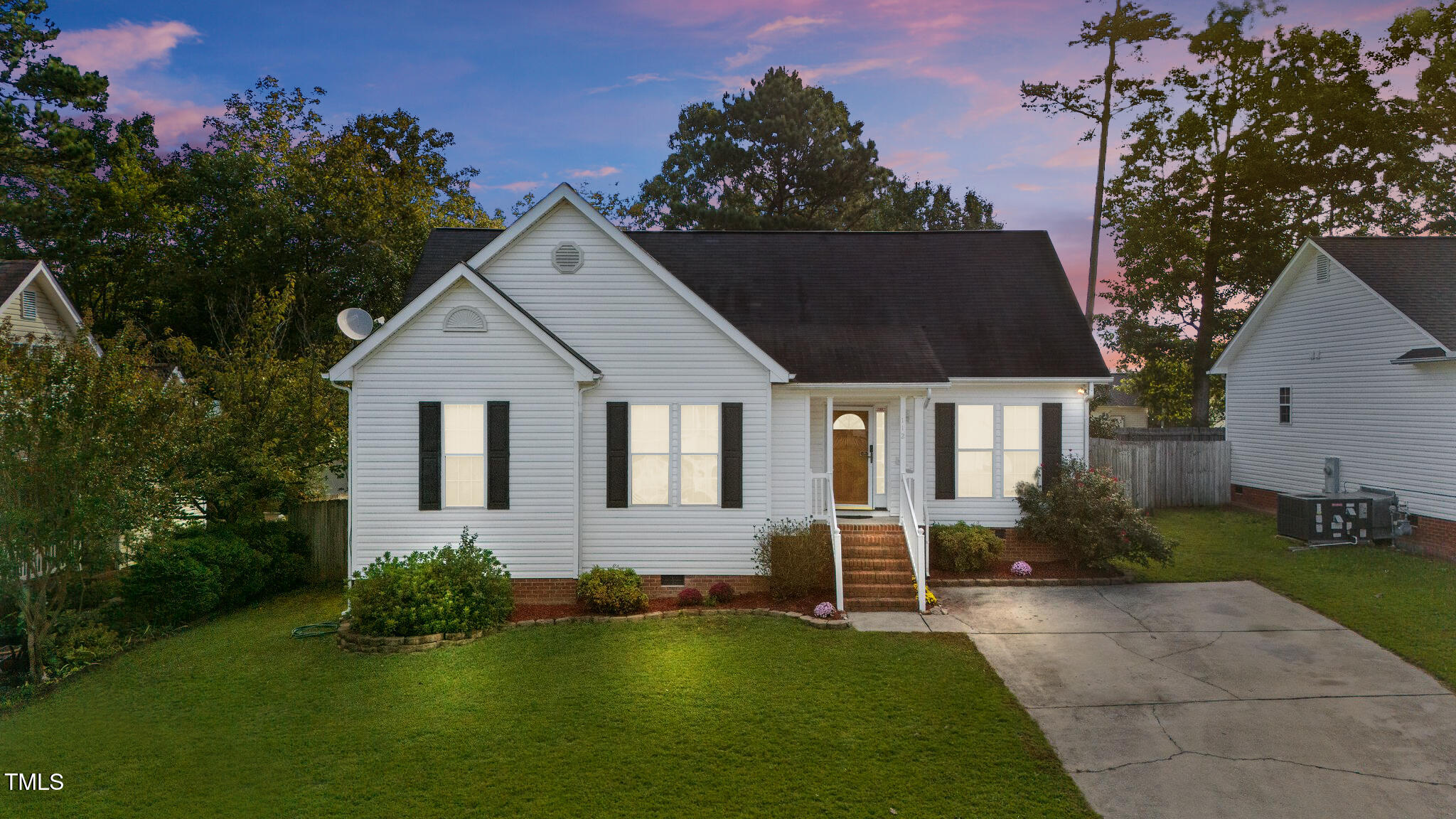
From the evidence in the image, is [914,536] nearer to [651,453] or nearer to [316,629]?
[651,453]

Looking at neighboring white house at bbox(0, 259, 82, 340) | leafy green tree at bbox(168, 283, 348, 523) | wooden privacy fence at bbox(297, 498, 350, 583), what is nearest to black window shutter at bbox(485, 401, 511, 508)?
leafy green tree at bbox(168, 283, 348, 523)

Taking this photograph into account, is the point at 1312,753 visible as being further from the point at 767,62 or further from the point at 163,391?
the point at 767,62

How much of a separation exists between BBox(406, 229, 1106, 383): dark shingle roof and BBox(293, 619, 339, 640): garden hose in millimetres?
6464

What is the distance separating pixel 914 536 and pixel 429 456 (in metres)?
7.85

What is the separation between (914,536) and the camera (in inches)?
453

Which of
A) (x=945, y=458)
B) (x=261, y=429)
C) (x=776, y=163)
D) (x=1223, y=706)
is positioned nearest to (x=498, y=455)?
(x=261, y=429)

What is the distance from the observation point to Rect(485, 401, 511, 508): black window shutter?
11070mm

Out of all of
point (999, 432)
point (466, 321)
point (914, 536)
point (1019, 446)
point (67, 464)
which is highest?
point (466, 321)

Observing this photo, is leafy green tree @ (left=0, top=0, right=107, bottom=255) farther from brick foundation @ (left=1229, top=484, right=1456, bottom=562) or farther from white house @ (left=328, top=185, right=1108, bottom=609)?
brick foundation @ (left=1229, top=484, right=1456, bottom=562)

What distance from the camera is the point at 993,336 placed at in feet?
47.2

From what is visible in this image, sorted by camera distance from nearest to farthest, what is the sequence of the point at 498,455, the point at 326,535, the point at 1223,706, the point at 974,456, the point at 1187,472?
the point at 1223,706
the point at 498,455
the point at 974,456
the point at 326,535
the point at 1187,472

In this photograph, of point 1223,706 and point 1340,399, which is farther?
point 1340,399

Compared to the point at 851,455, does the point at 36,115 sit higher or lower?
higher

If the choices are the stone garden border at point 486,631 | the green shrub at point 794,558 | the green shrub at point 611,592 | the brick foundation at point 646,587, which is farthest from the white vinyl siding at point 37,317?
the green shrub at point 794,558
